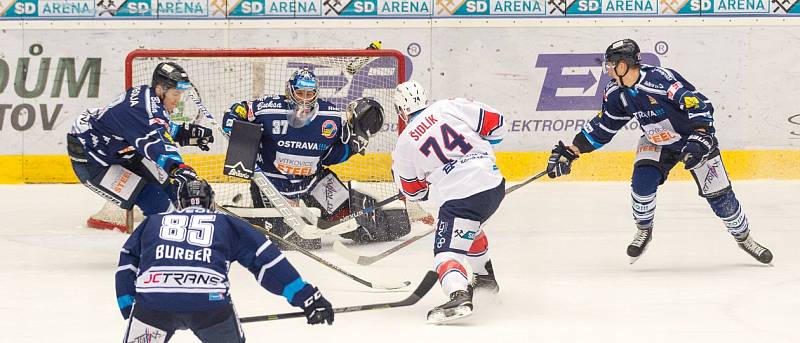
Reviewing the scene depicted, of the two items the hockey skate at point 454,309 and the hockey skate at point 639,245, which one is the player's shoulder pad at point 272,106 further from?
the hockey skate at point 454,309

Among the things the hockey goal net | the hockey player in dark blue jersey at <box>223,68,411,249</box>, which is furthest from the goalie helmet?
the hockey goal net

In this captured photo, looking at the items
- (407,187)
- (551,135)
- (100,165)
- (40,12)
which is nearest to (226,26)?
(40,12)

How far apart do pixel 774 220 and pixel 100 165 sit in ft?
12.3

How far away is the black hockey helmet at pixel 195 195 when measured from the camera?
3400 millimetres

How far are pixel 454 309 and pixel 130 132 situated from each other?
2.07 m

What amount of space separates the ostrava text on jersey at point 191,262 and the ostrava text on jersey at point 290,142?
3.12m

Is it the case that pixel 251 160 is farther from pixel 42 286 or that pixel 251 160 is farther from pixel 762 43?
pixel 762 43

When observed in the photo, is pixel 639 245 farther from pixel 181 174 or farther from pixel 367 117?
pixel 181 174

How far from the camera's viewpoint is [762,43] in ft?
29.2

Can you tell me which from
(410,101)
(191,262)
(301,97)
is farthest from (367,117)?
(191,262)

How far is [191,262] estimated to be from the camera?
10.8 feet

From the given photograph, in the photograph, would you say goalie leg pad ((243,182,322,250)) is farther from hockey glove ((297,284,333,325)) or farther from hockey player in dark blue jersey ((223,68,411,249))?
hockey glove ((297,284,333,325))

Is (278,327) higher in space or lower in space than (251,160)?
lower

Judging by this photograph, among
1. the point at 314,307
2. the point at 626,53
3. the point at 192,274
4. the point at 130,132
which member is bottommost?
the point at 314,307
